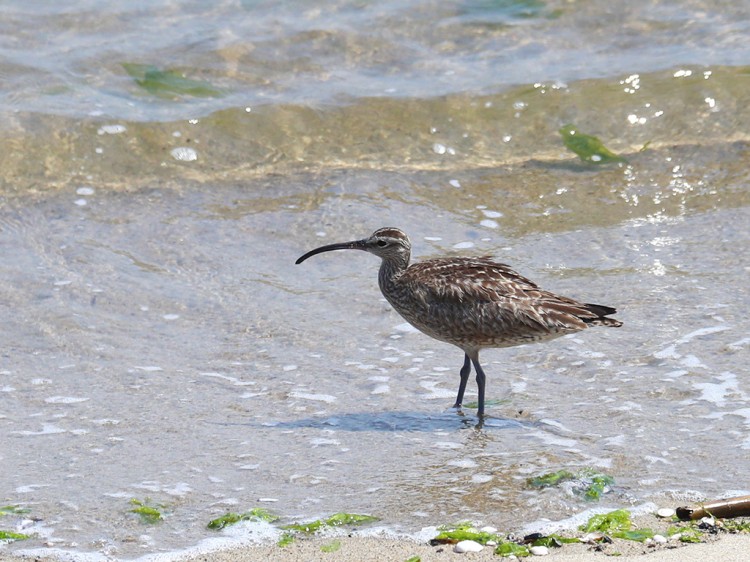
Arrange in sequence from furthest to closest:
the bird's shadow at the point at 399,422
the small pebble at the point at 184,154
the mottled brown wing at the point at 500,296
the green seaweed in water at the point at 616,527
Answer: the small pebble at the point at 184,154 < the mottled brown wing at the point at 500,296 < the bird's shadow at the point at 399,422 < the green seaweed in water at the point at 616,527

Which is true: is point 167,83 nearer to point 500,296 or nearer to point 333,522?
point 500,296

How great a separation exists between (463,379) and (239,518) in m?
2.20

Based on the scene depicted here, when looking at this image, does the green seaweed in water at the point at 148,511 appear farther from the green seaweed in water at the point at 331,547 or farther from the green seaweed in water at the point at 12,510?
the green seaweed in water at the point at 331,547

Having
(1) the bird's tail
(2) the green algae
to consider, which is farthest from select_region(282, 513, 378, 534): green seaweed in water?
(1) the bird's tail

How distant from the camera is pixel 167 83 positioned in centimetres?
1264

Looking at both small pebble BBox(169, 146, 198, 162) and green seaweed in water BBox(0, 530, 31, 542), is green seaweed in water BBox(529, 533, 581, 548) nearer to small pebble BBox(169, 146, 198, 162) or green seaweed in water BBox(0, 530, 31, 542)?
green seaweed in water BBox(0, 530, 31, 542)

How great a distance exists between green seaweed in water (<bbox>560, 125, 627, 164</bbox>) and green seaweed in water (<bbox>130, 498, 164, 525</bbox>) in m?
6.93

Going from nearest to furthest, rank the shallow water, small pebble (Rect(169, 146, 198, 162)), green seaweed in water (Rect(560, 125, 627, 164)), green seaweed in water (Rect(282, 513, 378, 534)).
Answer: green seaweed in water (Rect(282, 513, 378, 534)) < the shallow water < small pebble (Rect(169, 146, 198, 162)) < green seaweed in water (Rect(560, 125, 627, 164))

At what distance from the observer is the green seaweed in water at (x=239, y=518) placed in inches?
224

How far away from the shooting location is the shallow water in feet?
20.9

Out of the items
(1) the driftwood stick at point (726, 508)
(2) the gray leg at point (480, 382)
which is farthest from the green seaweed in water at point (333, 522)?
(2) the gray leg at point (480, 382)

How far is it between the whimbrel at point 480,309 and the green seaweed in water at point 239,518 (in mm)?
1850

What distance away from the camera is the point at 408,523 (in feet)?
18.8

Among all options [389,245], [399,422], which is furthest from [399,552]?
[389,245]
